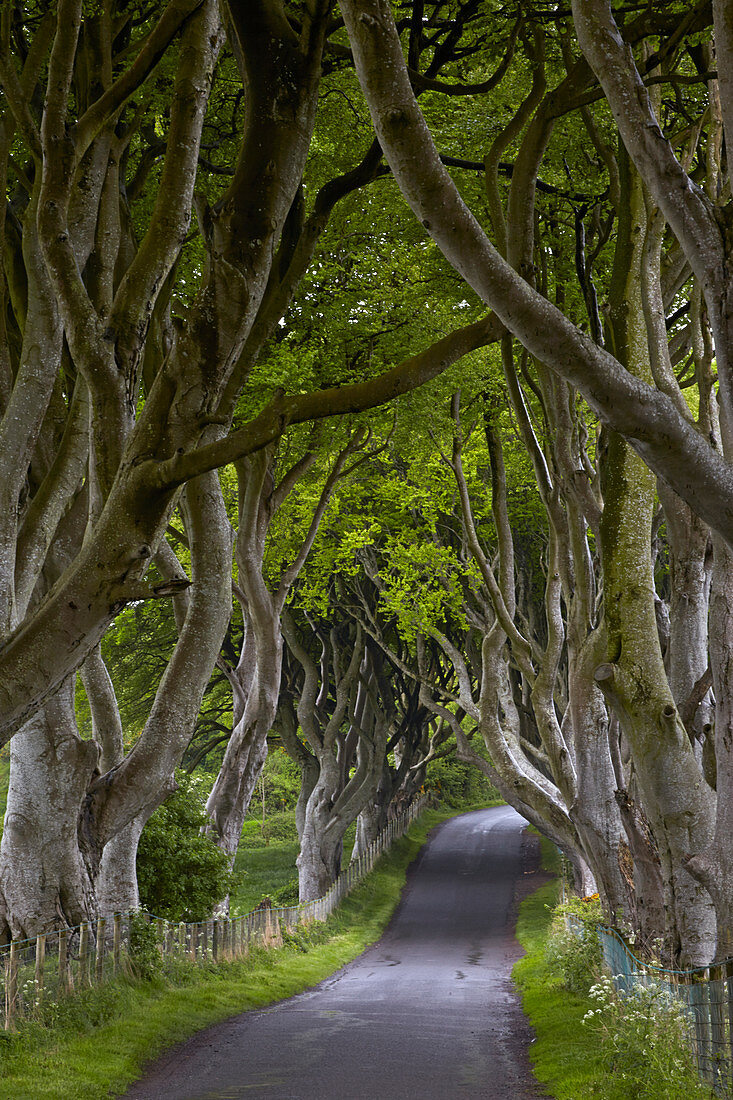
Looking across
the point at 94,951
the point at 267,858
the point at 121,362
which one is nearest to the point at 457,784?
the point at 267,858

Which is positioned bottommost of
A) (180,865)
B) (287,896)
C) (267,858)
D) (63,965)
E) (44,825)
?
(287,896)

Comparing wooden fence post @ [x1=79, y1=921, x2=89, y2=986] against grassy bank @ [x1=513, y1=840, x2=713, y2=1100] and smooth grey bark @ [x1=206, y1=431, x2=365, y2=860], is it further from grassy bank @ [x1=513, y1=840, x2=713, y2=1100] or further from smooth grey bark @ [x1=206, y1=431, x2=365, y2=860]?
smooth grey bark @ [x1=206, y1=431, x2=365, y2=860]

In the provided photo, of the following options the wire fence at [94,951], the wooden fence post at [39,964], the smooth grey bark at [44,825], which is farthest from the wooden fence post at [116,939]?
the wooden fence post at [39,964]

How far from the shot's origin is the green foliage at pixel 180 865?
1465 centimetres

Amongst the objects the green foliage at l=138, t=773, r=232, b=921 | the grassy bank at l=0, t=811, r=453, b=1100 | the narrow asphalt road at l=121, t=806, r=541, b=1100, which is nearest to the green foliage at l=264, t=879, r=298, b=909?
the narrow asphalt road at l=121, t=806, r=541, b=1100

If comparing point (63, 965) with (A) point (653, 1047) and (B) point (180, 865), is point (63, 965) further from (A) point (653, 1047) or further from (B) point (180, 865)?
(A) point (653, 1047)

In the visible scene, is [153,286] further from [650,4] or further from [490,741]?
[490,741]

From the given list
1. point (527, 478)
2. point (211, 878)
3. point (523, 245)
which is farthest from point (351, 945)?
point (523, 245)

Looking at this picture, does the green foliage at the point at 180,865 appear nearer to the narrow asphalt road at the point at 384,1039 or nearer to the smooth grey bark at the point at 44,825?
the narrow asphalt road at the point at 384,1039

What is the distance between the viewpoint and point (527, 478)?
2220 centimetres

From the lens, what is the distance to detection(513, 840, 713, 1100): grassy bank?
6.66m

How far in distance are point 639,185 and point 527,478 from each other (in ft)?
45.7

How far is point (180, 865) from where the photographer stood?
15047mm

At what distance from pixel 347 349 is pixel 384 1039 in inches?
389
